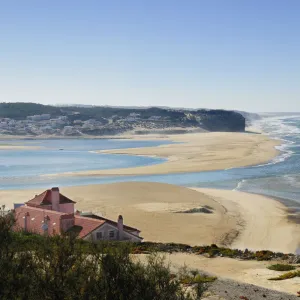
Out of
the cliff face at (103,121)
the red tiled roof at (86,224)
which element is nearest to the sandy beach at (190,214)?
the red tiled roof at (86,224)

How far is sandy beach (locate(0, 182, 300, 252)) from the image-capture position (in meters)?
29.7

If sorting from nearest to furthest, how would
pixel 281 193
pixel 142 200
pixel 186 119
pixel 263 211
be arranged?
1. pixel 263 211
2. pixel 142 200
3. pixel 281 193
4. pixel 186 119

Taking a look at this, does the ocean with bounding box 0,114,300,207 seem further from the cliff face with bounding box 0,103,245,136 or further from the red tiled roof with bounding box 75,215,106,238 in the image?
the cliff face with bounding box 0,103,245,136

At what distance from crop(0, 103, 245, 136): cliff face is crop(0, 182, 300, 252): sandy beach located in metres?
99.8

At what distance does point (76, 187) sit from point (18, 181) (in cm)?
953

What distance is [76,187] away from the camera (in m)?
47.5

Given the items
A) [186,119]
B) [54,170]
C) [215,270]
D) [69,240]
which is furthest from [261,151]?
[186,119]

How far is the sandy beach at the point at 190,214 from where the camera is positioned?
2970 cm

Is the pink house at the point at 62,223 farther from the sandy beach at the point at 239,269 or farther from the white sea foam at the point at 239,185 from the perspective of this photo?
the white sea foam at the point at 239,185

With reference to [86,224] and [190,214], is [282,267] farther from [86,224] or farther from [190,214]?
[190,214]

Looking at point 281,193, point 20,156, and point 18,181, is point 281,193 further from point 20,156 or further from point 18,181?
point 20,156

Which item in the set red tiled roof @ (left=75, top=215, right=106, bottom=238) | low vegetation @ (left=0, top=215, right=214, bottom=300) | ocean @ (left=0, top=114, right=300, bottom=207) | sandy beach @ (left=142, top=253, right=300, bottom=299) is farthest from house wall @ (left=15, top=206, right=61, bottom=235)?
ocean @ (left=0, top=114, right=300, bottom=207)

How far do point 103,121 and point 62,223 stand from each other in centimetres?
14419

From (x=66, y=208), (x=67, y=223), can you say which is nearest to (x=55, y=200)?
A: (x=66, y=208)
